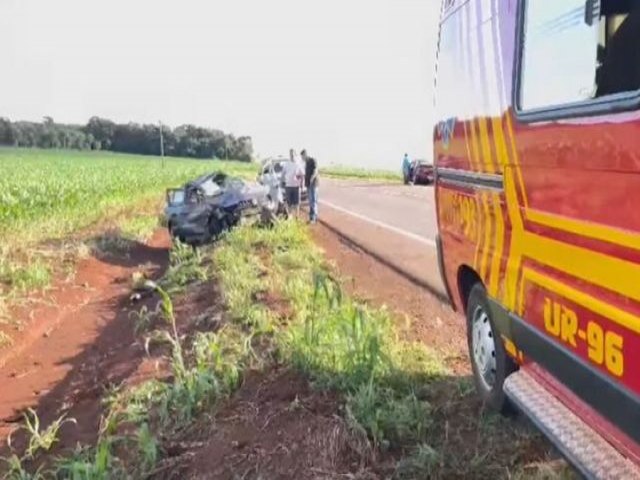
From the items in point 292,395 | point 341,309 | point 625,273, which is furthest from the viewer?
point 341,309

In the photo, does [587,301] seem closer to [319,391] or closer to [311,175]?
[319,391]

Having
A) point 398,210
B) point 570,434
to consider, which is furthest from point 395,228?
point 570,434

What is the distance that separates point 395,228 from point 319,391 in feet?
34.6

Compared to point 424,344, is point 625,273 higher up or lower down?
higher up

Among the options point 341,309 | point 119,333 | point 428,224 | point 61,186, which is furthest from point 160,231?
point 341,309

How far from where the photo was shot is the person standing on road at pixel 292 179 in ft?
59.1

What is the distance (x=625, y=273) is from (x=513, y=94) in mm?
1388

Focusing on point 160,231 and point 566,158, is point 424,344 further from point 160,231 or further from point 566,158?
point 160,231

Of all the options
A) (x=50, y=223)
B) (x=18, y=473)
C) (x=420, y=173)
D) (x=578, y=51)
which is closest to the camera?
(x=578, y=51)

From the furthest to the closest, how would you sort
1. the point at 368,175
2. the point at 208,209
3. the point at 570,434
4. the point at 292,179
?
the point at 368,175 → the point at 292,179 → the point at 208,209 → the point at 570,434

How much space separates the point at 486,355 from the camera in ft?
15.3

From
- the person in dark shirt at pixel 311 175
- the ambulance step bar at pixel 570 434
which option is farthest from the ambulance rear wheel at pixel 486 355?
the person in dark shirt at pixel 311 175

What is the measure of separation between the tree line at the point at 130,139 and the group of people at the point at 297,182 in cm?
7354

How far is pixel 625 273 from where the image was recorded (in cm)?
256
